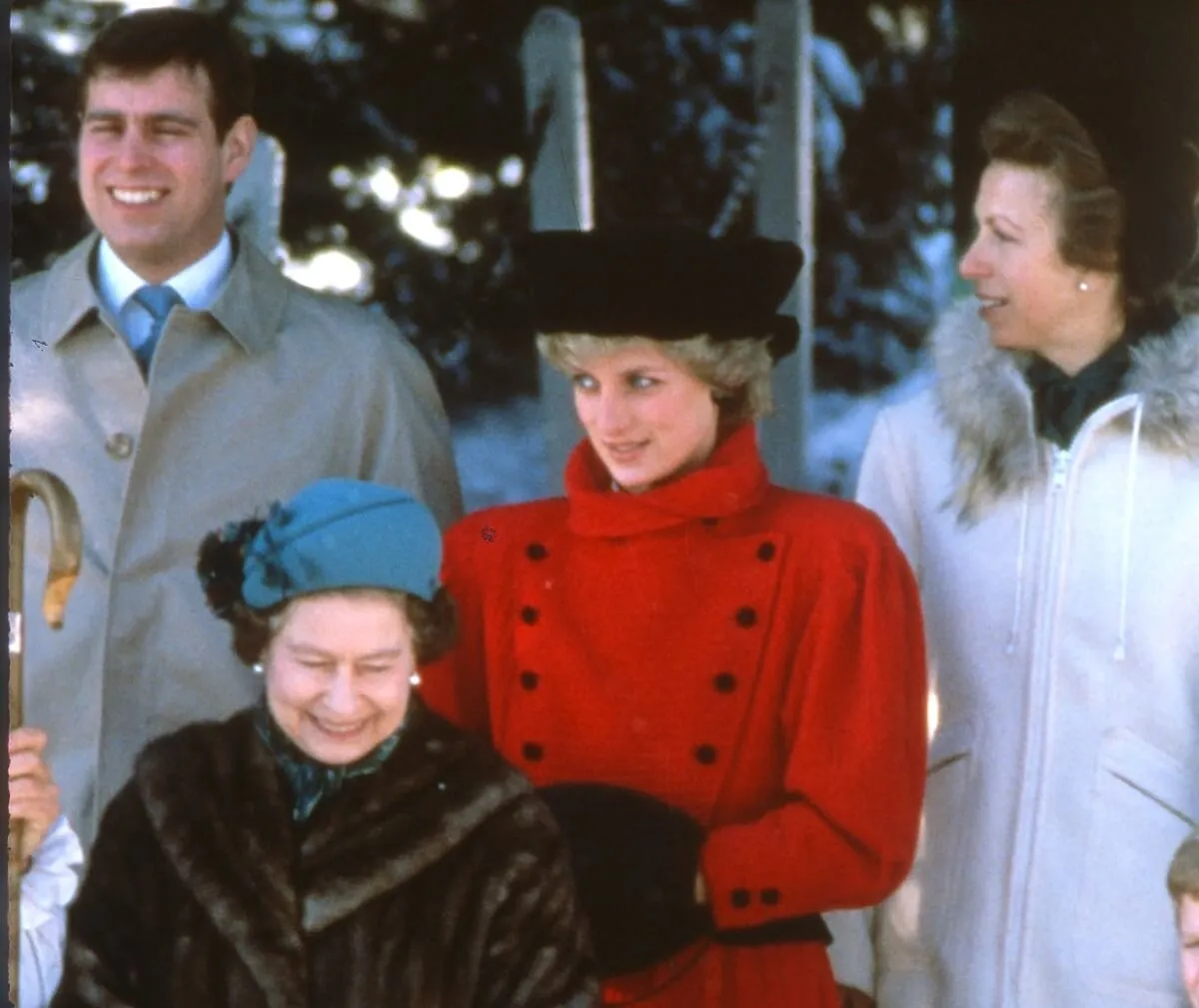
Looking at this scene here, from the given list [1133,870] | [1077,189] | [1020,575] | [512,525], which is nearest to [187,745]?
[512,525]

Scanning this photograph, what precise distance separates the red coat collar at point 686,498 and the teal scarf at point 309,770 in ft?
1.15

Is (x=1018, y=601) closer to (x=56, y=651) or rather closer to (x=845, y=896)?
(x=845, y=896)

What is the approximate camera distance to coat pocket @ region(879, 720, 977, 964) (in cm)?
228

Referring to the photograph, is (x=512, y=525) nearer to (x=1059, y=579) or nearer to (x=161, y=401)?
(x=161, y=401)

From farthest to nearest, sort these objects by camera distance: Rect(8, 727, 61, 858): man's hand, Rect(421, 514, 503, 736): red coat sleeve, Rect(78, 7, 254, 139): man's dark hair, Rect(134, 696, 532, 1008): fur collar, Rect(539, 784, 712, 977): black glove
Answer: Rect(78, 7, 254, 139): man's dark hair
Rect(8, 727, 61, 858): man's hand
Rect(421, 514, 503, 736): red coat sleeve
Rect(539, 784, 712, 977): black glove
Rect(134, 696, 532, 1008): fur collar

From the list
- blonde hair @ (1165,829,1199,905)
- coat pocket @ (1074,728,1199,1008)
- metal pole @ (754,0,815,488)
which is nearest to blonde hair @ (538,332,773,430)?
metal pole @ (754,0,815,488)

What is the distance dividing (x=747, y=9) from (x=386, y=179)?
0.51 meters

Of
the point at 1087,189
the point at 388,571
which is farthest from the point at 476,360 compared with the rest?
the point at 1087,189

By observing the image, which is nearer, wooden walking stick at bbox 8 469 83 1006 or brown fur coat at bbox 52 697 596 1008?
brown fur coat at bbox 52 697 596 1008

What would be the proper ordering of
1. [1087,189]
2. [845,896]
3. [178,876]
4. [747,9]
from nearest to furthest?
[178,876]
[845,896]
[1087,189]
[747,9]

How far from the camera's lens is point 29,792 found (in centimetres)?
224

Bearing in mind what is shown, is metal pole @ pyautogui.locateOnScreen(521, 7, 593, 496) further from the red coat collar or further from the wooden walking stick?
the wooden walking stick

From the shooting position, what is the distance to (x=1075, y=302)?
88.7 inches

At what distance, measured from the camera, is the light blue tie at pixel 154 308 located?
7.57ft
